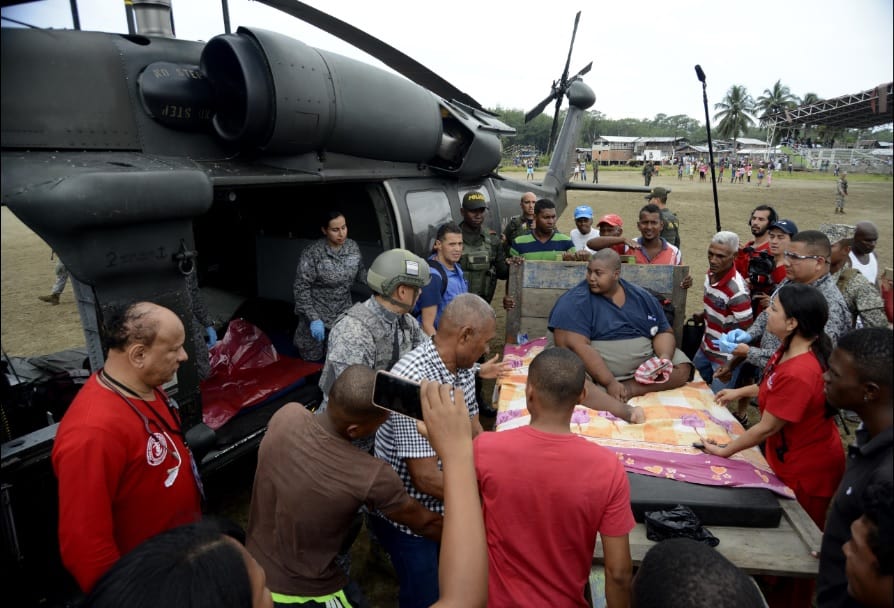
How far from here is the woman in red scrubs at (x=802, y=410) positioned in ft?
7.93

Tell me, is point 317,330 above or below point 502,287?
above

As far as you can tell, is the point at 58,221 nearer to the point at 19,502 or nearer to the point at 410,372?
the point at 19,502

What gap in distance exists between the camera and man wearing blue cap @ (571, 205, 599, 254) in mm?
5859

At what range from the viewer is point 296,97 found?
11.8 ft

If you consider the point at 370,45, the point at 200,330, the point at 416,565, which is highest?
the point at 370,45

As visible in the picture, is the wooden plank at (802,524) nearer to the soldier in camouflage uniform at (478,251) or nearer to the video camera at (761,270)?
the video camera at (761,270)

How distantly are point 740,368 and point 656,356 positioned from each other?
3.36 feet

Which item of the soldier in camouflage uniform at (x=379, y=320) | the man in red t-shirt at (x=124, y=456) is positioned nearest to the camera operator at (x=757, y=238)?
the soldier in camouflage uniform at (x=379, y=320)

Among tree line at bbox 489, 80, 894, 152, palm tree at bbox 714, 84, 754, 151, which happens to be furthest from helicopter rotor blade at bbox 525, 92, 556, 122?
palm tree at bbox 714, 84, 754, 151

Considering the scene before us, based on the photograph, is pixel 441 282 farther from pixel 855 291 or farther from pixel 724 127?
pixel 724 127

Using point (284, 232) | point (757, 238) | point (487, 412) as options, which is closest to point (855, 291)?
point (757, 238)

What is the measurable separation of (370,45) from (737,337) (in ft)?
12.7

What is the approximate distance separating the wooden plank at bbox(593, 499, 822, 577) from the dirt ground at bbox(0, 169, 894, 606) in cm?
124

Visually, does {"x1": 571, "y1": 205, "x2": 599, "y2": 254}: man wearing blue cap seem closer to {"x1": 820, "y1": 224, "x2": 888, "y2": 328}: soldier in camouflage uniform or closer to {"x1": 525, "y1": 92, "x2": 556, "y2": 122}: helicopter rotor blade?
{"x1": 820, "y1": 224, "x2": 888, "y2": 328}: soldier in camouflage uniform
